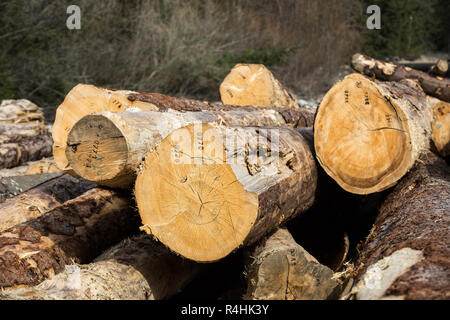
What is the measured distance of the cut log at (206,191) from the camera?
6.99 ft

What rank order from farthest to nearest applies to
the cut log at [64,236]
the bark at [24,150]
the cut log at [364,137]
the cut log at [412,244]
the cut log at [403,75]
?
the cut log at [403,75], the bark at [24,150], the cut log at [364,137], the cut log at [64,236], the cut log at [412,244]

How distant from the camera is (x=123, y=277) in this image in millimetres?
2490

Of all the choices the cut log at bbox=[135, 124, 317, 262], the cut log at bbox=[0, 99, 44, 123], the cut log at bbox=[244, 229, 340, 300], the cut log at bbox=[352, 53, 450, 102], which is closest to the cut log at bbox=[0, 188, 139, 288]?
the cut log at bbox=[135, 124, 317, 262]

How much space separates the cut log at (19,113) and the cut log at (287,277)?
171 inches

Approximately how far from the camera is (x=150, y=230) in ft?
7.50

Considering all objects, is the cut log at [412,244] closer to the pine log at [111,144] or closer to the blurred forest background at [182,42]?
the pine log at [111,144]

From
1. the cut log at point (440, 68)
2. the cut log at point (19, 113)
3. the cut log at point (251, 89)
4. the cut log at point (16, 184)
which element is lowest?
the cut log at point (16, 184)

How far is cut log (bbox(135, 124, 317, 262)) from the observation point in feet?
6.99

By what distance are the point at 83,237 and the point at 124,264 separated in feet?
1.29

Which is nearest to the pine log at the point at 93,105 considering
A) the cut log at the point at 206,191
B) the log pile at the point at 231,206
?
the log pile at the point at 231,206

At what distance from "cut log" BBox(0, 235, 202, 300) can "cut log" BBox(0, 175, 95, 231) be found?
2.53ft

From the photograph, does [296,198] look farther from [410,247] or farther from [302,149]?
[410,247]

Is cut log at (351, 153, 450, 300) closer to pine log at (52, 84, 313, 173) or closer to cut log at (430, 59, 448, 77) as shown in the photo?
pine log at (52, 84, 313, 173)

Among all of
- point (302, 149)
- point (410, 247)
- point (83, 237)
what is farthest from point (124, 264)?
point (410, 247)
